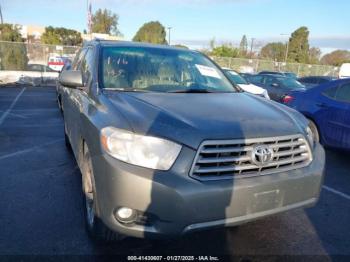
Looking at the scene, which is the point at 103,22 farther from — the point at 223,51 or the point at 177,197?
the point at 177,197

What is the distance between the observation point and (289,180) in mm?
2666

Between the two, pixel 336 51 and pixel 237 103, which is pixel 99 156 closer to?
pixel 237 103

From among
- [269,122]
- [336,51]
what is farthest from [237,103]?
[336,51]

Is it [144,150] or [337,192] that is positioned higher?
[144,150]

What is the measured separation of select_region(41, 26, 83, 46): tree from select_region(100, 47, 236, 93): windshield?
5722 centimetres

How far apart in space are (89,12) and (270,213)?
31.1m

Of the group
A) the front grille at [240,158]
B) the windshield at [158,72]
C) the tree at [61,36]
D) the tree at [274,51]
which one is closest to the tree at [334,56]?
the tree at [274,51]

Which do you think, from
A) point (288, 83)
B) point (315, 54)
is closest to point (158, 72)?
point (288, 83)

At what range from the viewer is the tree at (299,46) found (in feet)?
217

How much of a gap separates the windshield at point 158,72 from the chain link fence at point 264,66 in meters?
28.0

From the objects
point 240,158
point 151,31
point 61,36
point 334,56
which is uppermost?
point 151,31

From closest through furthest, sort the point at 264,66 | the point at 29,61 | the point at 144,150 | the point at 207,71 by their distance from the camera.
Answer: the point at 144,150
the point at 207,71
the point at 29,61
the point at 264,66

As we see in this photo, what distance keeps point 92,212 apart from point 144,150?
0.94m

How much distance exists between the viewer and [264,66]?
34969 mm
